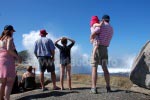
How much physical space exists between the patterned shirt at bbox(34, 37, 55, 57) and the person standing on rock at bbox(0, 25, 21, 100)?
1.83 metres

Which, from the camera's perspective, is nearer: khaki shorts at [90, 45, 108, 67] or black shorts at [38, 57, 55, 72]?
khaki shorts at [90, 45, 108, 67]

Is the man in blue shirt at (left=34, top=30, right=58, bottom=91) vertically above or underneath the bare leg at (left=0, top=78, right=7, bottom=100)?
above

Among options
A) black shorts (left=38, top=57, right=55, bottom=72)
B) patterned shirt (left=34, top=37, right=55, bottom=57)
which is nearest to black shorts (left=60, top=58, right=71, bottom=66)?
black shorts (left=38, top=57, right=55, bottom=72)

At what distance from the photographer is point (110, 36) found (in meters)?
14.2

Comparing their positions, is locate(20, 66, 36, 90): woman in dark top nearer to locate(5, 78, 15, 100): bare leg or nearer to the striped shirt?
locate(5, 78, 15, 100): bare leg

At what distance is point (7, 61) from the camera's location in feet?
43.8

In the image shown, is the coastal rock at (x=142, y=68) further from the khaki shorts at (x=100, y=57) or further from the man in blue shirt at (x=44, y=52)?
the man in blue shirt at (x=44, y=52)

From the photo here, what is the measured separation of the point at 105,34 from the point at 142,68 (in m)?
2.42

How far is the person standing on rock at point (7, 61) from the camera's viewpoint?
13.2 m

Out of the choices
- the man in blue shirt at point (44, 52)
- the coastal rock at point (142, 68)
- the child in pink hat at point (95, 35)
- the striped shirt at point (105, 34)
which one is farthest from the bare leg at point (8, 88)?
the coastal rock at point (142, 68)

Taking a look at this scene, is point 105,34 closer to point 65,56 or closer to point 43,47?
point 65,56

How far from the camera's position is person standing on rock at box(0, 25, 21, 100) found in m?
13.2

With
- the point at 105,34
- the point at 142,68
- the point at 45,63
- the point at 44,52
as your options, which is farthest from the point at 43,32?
the point at 142,68

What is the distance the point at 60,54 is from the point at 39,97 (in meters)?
2.32
